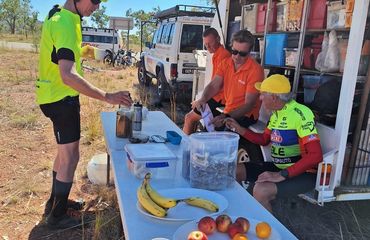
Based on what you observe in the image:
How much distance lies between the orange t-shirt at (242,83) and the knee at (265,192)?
3.97 feet

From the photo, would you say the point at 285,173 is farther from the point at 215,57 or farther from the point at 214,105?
the point at 215,57

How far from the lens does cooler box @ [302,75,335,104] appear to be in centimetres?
358

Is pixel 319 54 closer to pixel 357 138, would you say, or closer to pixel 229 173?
pixel 357 138

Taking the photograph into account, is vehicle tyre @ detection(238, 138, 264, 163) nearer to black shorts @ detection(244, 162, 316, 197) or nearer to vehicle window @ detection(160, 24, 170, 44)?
black shorts @ detection(244, 162, 316, 197)

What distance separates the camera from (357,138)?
307 centimetres

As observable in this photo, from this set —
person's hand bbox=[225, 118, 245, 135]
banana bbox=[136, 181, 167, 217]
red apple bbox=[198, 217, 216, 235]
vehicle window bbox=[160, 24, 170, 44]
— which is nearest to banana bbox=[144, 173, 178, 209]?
banana bbox=[136, 181, 167, 217]

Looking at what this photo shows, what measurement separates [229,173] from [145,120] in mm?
1578

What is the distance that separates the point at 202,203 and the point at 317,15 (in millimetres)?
2490

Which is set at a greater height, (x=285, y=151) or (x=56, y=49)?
(x=56, y=49)

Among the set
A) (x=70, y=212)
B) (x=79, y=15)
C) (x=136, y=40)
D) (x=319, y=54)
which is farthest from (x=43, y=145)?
(x=136, y=40)

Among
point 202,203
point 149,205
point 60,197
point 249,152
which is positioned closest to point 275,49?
point 249,152

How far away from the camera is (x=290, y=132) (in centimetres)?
299

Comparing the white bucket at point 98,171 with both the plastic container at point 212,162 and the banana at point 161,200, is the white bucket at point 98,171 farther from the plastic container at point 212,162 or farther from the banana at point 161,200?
the banana at point 161,200

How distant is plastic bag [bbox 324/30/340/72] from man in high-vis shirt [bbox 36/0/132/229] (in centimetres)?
179
